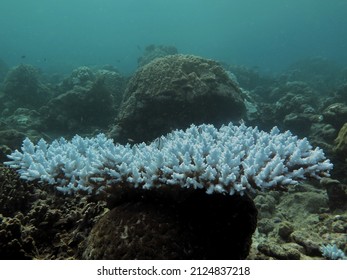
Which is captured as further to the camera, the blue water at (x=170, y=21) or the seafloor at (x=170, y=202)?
the blue water at (x=170, y=21)

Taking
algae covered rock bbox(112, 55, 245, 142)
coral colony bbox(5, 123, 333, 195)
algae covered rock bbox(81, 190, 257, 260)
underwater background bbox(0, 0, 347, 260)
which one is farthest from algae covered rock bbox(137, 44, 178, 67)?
algae covered rock bbox(81, 190, 257, 260)

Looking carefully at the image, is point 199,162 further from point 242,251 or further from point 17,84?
point 17,84

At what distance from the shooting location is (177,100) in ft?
32.2

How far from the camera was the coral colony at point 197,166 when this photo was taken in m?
2.62

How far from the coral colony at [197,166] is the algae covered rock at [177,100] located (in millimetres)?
6489

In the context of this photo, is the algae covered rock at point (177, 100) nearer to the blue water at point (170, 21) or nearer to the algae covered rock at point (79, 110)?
the algae covered rock at point (79, 110)

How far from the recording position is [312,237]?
4105 millimetres

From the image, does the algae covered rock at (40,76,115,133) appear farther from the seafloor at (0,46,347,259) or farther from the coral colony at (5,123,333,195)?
the coral colony at (5,123,333,195)

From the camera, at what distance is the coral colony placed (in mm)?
2617

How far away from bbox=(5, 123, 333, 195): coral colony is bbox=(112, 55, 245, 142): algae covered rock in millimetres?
6489

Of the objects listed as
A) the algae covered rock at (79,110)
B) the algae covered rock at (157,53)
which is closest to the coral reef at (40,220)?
the algae covered rock at (79,110)
